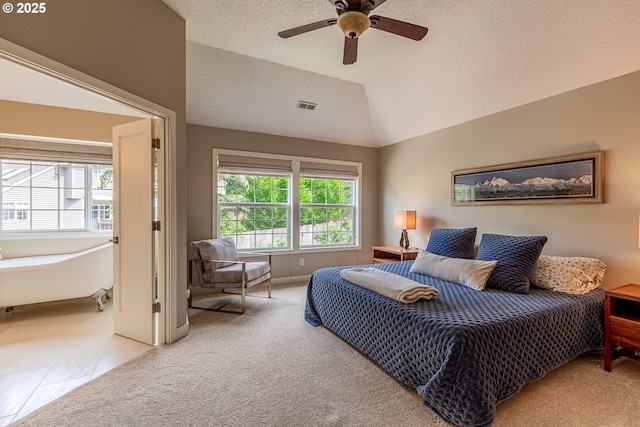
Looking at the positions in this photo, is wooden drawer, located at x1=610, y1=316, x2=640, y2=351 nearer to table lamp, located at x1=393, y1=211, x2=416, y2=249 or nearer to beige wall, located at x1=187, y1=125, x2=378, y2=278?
table lamp, located at x1=393, y1=211, x2=416, y2=249

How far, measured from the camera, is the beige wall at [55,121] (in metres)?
3.33

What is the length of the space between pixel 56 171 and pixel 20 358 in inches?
108

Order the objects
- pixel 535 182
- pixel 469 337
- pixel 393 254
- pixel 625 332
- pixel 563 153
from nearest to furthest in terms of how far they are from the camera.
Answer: pixel 469 337 → pixel 625 332 → pixel 563 153 → pixel 535 182 → pixel 393 254

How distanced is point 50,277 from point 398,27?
13.5 feet

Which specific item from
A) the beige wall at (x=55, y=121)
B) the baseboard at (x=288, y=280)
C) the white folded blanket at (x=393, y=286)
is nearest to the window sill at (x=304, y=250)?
the baseboard at (x=288, y=280)

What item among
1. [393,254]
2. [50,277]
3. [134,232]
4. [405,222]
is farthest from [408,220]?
[50,277]

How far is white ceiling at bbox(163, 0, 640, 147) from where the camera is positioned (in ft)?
7.82

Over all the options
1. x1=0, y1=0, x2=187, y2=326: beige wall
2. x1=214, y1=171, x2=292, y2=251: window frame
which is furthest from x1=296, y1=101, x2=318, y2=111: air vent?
x1=0, y1=0, x2=187, y2=326: beige wall

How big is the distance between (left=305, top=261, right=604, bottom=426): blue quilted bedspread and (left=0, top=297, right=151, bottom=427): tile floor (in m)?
1.92

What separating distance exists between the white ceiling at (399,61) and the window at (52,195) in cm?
178

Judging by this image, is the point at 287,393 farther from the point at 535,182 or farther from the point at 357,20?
the point at 535,182

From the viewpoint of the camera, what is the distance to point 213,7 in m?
2.45

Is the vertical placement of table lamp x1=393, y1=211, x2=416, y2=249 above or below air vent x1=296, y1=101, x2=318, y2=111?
below

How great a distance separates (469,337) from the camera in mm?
1539
